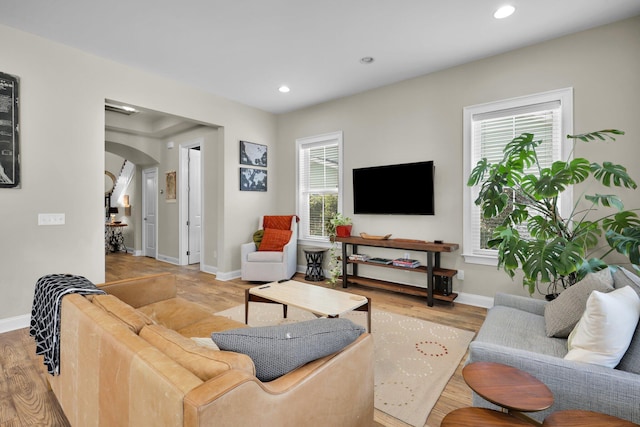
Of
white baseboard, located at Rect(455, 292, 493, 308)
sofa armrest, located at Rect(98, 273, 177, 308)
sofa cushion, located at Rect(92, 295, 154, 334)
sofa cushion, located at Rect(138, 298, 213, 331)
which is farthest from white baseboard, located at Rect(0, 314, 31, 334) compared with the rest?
white baseboard, located at Rect(455, 292, 493, 308)

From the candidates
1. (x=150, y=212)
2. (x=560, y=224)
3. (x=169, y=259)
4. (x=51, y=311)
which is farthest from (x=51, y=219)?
(x=560, y=224)

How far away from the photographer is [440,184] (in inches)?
148

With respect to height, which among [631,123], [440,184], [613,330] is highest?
[631,123]

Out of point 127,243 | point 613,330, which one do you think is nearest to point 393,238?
point 613,330

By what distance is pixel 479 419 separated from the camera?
39.0 inches

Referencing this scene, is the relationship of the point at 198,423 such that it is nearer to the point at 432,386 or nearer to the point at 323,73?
the point at 432,386

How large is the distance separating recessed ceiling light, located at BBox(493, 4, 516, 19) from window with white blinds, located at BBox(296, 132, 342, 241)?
242cm

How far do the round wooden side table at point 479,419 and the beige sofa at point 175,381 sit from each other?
0.36m

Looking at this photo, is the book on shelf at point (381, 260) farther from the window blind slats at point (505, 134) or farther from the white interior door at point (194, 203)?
the white interior door at point (194, 203)

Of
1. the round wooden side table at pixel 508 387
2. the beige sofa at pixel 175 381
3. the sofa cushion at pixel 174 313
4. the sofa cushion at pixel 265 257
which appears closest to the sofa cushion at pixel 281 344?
the beige sofa at pixel 175 381

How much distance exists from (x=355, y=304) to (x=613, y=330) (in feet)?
4.73

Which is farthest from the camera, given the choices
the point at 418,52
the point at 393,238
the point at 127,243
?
the point at 127,243

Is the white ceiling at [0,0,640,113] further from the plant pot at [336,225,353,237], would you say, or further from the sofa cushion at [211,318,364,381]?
the sofa cushion at [211,318,364,381]

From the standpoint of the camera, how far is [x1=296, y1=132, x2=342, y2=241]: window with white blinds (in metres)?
4.81
